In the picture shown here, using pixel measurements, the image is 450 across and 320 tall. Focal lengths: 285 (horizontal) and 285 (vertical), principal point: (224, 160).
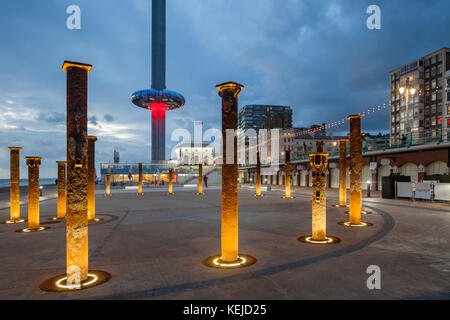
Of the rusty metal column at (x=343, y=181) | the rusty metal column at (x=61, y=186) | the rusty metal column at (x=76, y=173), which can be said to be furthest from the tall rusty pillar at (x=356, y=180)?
the rusty metal column at (x=61, y=186)

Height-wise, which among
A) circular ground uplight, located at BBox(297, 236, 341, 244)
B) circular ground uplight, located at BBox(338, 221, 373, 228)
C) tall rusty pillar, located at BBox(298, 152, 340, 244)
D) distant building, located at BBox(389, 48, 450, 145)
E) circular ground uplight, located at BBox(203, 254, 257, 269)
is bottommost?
circular ground uplight, located at BBox(338, 221, 373, 228)

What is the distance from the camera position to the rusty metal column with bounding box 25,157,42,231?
10.9 meters

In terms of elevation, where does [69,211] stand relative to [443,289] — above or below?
above

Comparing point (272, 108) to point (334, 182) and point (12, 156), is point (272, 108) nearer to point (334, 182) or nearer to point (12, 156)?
point (334, 182)

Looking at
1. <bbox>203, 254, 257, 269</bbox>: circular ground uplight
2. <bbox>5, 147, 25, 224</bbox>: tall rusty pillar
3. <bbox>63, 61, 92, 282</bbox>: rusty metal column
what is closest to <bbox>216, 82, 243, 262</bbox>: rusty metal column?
<bbox>203, 254, 257, 269</bbox>: circular ground uplight

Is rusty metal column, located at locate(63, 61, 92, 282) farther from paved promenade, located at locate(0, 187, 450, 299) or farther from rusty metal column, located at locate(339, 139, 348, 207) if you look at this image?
rusty metal column, located at locate(339, 139, 348, 207)

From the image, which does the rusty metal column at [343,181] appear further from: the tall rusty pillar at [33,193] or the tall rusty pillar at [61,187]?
the tall rusty pillar at [33,193]

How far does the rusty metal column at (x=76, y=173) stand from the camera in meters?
5.62

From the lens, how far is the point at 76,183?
5.70m

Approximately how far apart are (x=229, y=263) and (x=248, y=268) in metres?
0.52

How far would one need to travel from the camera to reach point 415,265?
21.7 feet

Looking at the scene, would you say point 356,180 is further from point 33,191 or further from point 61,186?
point 61,186
